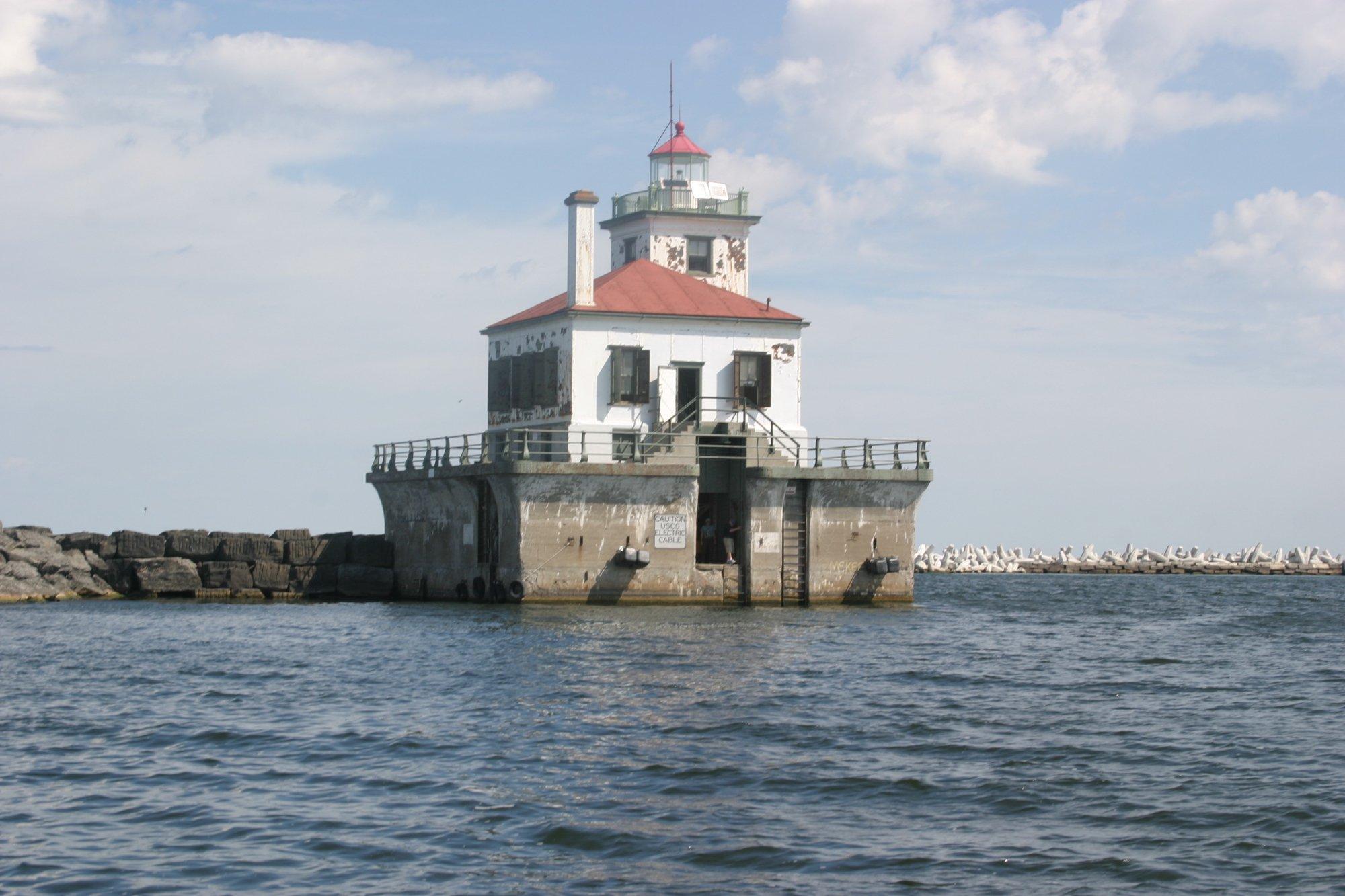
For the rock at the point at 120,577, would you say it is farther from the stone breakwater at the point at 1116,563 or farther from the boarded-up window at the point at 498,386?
the stone breakwater at the point at 1116,563

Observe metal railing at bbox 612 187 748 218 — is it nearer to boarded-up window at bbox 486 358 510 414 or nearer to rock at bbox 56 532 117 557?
boarded-up window at bbox 486 358 510 414

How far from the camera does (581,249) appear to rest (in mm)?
36750

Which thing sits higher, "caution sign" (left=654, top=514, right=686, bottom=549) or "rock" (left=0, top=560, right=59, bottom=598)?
"caution sign" (left=654, top=514, right=686, bottom=549)

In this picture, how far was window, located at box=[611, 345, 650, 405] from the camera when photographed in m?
36.3

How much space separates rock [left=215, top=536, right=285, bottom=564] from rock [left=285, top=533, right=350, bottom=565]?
226 millimetres

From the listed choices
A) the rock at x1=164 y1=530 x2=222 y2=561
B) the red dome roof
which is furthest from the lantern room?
the rock at x1=164 y1=530 x2=222 y2=561

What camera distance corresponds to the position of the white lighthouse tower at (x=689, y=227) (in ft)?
151

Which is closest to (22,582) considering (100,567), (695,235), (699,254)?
(100,567)

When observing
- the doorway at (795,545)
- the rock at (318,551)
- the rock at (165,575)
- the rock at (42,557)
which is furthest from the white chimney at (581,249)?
the rock at (42,557)

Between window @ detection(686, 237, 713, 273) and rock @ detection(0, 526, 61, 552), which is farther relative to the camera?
window @ detection(686, 237, 713, 273)

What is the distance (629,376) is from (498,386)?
5.00m

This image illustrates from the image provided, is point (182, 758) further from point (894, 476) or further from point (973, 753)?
point (894, 476)

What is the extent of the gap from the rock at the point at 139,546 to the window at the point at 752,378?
14537 mm

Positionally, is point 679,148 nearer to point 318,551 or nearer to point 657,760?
point 318,551
